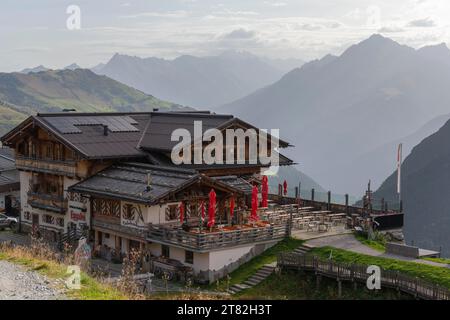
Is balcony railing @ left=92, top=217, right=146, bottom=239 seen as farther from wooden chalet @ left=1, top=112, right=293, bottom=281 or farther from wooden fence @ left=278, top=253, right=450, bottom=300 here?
wooden fence @ left=278, top=253, right=450, bottom=300

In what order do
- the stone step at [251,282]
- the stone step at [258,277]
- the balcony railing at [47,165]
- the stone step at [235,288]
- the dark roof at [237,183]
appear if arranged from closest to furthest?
the stone step at [235,288]
the stone step at [251,282]
the stone step at [258,277]
the dark roof at [237,183]
the balcony railing at [47,165]

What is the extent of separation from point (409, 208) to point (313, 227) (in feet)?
496

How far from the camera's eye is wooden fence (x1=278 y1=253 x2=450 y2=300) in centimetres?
2720

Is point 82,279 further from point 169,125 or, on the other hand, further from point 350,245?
point 169,125

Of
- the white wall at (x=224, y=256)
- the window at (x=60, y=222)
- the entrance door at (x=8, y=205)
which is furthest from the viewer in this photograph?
the entrance door at (x=8, y=205)

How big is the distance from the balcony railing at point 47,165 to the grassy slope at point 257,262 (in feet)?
45.6

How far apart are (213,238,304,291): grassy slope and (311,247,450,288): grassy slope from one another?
197cm

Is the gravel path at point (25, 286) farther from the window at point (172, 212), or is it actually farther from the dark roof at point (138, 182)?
the window at point (172, 212)

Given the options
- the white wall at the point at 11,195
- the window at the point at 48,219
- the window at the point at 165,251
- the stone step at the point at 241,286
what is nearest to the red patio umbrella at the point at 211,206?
the window at the point at 165,251

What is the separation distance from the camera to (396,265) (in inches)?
1268

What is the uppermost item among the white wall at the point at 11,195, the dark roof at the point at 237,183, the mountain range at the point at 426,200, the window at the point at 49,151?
the window at the point at 49,151

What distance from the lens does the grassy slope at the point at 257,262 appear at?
3438cm

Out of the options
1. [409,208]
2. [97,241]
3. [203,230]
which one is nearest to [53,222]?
[97,241]

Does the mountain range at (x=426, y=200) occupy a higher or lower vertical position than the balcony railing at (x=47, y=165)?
lower
